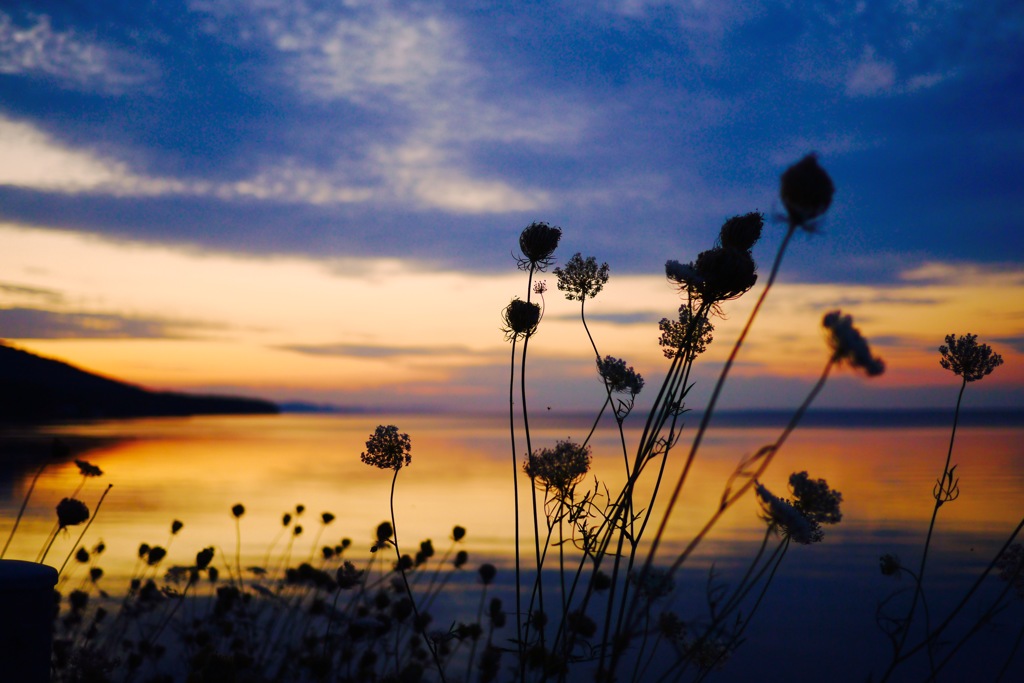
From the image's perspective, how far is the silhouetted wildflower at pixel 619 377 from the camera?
2984 millimetres

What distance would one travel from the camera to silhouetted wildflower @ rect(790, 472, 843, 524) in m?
2.57

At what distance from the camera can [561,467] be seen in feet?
9.02

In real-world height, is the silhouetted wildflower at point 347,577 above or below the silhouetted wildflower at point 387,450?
below

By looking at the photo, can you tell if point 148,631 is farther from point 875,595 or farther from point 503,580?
point 875,595

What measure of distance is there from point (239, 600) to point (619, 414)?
4.47 m

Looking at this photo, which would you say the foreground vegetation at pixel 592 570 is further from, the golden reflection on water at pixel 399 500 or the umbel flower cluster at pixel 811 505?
the golden reflection on water at pixel 399 500

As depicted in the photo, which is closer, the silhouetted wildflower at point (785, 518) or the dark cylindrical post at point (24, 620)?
the silhouetted wildflower at point (785, 518)

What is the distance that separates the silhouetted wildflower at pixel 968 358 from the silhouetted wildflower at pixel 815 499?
1235mm

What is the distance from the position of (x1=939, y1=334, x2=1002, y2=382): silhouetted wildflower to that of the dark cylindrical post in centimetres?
368

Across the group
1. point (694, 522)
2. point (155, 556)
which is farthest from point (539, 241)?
point (694, 522)

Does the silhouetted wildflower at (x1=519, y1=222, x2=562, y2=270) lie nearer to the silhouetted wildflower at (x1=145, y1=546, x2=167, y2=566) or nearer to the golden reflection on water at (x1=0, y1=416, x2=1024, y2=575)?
the silhouetted wildflower at (x1=145, y1=546, x2=167, y2=566)

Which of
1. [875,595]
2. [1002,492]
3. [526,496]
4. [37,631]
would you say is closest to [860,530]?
[875,595]

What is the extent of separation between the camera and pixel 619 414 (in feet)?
9.70

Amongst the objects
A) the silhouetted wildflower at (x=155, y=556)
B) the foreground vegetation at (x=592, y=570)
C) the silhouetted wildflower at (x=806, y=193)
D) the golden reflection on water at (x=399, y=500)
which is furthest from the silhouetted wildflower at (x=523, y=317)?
the golden reflection on water at (x=399, y=500)
